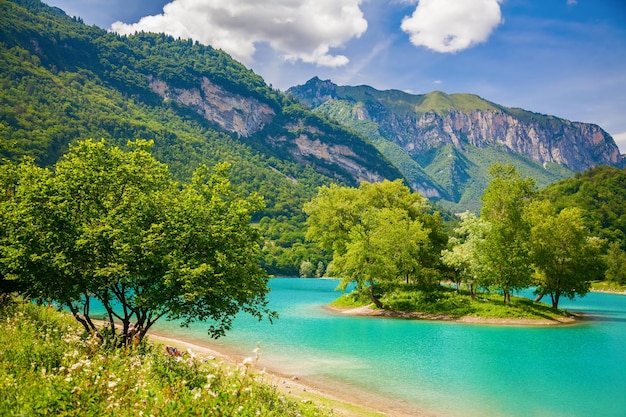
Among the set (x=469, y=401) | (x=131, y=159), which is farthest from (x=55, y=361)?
(x=469, y=401)

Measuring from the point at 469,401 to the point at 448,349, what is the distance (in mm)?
15618

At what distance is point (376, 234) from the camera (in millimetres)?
63469

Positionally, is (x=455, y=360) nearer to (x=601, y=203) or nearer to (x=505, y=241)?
(x=505, y=241)

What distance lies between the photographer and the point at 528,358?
120ft

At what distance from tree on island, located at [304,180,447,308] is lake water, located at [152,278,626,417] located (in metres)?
7.71

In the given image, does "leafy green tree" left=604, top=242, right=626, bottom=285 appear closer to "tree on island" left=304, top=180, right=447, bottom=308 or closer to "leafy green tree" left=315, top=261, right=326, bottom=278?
"tree on island" left=304, top=180, right=447, bottom=308

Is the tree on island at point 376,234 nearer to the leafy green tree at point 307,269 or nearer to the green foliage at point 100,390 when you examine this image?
the green foliage at point 100,390

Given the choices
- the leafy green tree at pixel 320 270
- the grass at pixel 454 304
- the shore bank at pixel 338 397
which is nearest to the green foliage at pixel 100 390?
the shore bank at pixel 338 397

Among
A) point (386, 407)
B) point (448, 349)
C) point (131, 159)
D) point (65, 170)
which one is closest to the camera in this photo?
point (65, 170)

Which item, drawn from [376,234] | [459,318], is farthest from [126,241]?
[459,318]

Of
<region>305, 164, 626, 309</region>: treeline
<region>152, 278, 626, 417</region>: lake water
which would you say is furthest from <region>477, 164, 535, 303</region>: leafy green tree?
<region>152, 278, 626, 417</region>: lake water

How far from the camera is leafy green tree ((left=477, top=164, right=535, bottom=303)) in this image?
58.4 metres

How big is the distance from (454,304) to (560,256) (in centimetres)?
1915

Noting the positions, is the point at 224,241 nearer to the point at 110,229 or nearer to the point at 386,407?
the point at 110,229
